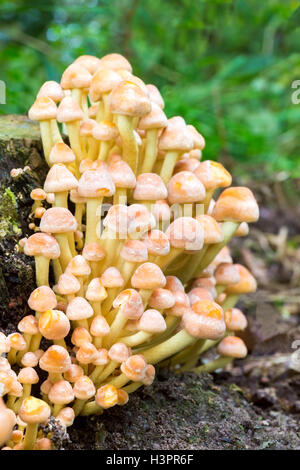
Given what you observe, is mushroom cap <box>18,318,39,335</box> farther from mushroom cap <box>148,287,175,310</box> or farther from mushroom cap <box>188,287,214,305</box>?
mushroom cap <box>188,287,214,305</box>

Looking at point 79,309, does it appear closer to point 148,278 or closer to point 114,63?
point 148,278

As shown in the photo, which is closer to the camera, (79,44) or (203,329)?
(203,329)

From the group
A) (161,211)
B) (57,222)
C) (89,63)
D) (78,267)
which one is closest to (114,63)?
(89,63)

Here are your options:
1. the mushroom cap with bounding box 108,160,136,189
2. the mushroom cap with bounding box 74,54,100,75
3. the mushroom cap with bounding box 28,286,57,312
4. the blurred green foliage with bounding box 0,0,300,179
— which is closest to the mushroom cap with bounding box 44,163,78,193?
the mushroom cap with bounding box 108,160,136,189

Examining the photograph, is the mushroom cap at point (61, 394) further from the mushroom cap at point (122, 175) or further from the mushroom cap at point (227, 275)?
the mushroom cap at point (227, 275)
